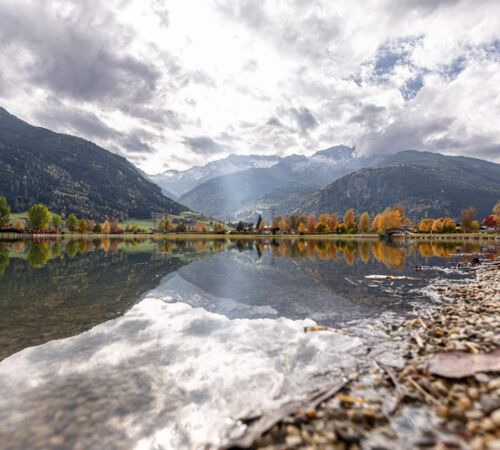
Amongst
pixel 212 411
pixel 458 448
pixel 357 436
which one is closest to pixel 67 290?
pixel 212 411

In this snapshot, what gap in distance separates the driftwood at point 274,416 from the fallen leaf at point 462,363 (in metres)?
3.26

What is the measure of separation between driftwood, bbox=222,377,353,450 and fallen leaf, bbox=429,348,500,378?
3255 mm

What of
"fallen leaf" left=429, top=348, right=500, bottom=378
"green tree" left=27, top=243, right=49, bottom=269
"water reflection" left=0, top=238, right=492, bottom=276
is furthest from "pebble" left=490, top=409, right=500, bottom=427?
"green tree" left=27, top=243, right=49, bottom=269

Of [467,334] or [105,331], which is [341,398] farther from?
[105,331]

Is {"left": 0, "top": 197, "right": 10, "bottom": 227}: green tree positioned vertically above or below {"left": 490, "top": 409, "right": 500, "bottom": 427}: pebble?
above

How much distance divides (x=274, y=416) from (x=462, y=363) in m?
7.01

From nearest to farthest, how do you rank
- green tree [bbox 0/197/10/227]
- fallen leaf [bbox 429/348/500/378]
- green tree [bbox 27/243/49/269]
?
fallen leaf [bbox 429/348/500/378], green tree [bbox 27/243/49/269], green tree [bbox 0/197/10/227]

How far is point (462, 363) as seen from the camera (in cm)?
1050

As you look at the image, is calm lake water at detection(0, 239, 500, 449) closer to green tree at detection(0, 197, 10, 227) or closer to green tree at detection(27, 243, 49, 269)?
green tree at detection(27, 243, 49, 269)

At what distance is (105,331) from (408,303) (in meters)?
20.9

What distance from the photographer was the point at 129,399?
10.1 metres

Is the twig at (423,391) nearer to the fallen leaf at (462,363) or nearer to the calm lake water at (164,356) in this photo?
the fallen leaf at (462,363)

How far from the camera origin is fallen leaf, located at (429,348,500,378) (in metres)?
9.80

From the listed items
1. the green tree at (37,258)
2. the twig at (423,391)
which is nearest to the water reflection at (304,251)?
the green tree at (37,258)
